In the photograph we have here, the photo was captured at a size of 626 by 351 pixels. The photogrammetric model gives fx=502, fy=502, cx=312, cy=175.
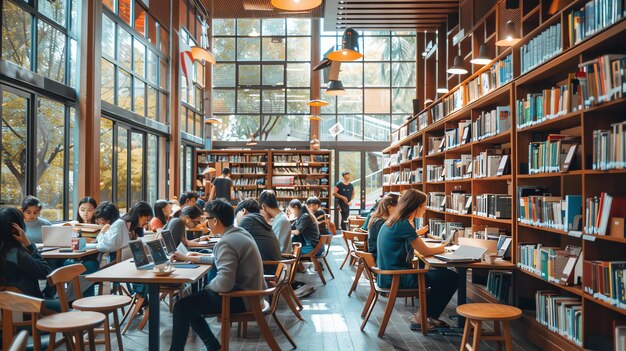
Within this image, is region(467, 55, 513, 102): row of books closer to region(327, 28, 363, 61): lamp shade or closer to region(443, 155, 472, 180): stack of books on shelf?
region(443, 155, 472, 180): stack of books on shelf

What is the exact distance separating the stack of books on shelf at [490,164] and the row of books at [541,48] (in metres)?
0.97

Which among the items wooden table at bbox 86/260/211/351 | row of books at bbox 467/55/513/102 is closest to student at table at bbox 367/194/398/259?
row of books at bbox 467/55/513/102

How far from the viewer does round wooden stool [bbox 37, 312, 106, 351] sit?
3105 millimetres

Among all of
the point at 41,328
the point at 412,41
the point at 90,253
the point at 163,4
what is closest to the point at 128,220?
the point at 90,253

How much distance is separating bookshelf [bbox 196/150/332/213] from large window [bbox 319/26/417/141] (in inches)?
65.6

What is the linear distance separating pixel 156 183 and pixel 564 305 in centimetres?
987

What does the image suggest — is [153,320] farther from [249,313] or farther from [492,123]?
[492,123]

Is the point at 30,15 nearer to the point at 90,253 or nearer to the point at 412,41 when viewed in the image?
the point at 90,253

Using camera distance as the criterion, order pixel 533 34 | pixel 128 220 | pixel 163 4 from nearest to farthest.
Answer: pixel 533 34
pixel 128 220
pixel 163 4

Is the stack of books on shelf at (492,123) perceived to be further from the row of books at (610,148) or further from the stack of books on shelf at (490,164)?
the row of books at (610,148)

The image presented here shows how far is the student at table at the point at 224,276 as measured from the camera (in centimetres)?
363

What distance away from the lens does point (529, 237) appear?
4.84 meters

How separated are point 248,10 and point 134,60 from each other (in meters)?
5.40

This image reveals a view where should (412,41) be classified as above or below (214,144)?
above
